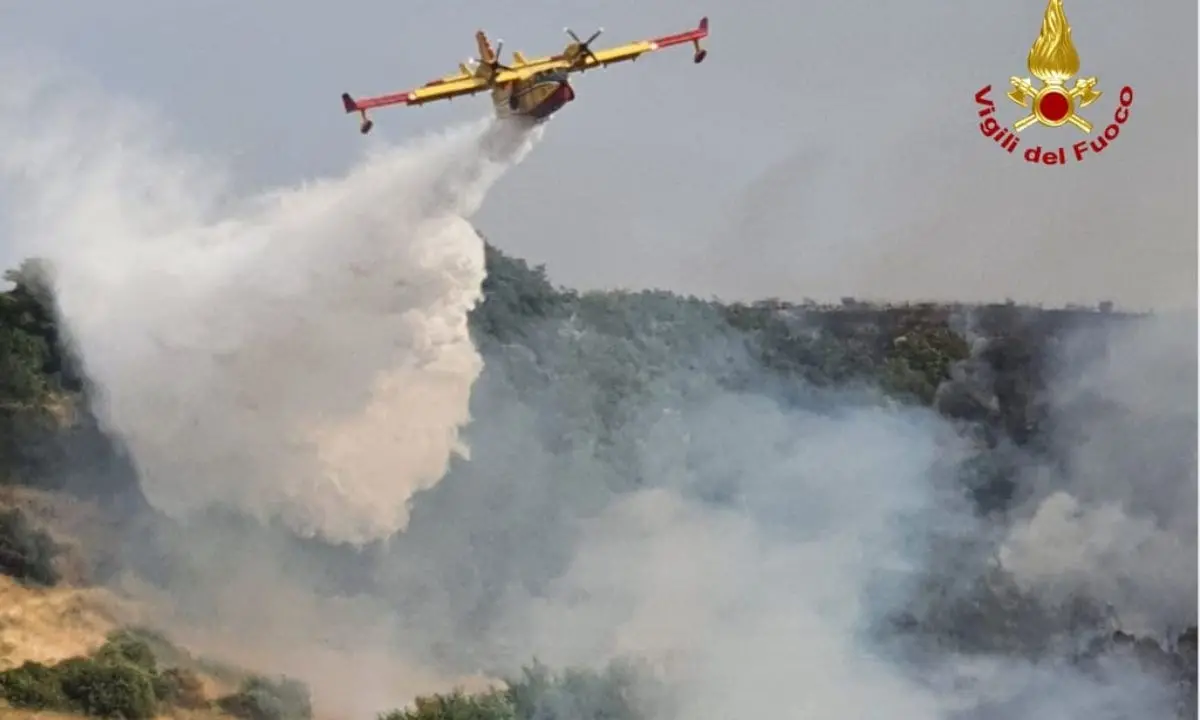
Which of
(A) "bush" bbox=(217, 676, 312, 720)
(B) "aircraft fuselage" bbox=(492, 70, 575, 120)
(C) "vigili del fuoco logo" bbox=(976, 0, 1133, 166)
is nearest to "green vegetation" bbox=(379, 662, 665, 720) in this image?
(A) "bush" bbox=(217, 676, 312, 720)

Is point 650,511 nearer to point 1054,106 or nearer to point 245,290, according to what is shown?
point 245,290

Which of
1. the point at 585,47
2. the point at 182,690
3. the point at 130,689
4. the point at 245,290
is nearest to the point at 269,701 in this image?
the point at 182,690

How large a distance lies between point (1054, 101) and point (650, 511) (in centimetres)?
208

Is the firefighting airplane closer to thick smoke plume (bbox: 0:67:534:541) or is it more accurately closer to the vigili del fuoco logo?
thick smoke plume (bbox: 0:67:534:541)

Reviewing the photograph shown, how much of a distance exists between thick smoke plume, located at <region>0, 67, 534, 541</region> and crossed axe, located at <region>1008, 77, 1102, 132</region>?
1787mm

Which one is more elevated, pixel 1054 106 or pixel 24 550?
pixel 1054 106

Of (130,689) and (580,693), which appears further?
(580,693)

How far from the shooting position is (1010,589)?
14.8 ft

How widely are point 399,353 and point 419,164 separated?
2.06 feet

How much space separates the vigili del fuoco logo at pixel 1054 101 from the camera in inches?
178

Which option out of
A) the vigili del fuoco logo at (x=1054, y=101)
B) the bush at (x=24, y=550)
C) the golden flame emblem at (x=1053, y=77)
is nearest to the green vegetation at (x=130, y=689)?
the bush at (x=24, y=550)

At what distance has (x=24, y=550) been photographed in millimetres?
4078

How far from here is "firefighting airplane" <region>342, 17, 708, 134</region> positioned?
13.2 ft

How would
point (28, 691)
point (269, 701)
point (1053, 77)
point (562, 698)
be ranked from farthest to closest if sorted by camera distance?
point (1053, 77)
point (562, 698)
point (269, 701)
point (28, 691)
